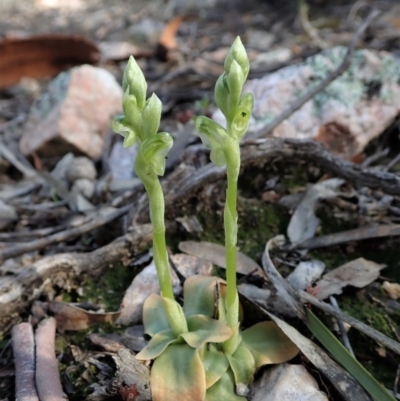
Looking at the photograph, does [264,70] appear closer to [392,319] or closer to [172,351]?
[392,319]

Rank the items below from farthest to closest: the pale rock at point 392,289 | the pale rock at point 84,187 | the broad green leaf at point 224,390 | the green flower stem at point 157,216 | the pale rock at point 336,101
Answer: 1. the pale rock at point 84,187
2. the pale rock at point 336,101
3. the pale rock at point 392,289
4. the broad green leaf at point 224,390
5. the green flower stem at point 157,216

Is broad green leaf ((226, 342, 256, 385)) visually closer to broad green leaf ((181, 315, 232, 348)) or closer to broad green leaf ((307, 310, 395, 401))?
Result: broad green leaf ((181, 315, 232, 348))

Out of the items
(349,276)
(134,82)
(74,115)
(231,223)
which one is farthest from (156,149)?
(74,115)

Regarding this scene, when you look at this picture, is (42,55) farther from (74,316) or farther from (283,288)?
(283,288)

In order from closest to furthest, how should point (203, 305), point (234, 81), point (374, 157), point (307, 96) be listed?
point (234, 81) < point (203, 305) < point (374, 157) < point (307, 96)

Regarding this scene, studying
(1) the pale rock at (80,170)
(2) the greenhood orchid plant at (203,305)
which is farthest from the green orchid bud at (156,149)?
(1) the pale rock at (80,170)

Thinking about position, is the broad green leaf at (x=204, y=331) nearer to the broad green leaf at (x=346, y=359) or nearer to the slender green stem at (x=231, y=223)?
the slender green stem at (x=231, y=223)

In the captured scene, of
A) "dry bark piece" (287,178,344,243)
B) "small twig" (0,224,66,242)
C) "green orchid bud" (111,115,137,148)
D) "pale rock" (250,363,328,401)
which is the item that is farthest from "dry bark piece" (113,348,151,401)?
"small twig" (0,224,66,242)
